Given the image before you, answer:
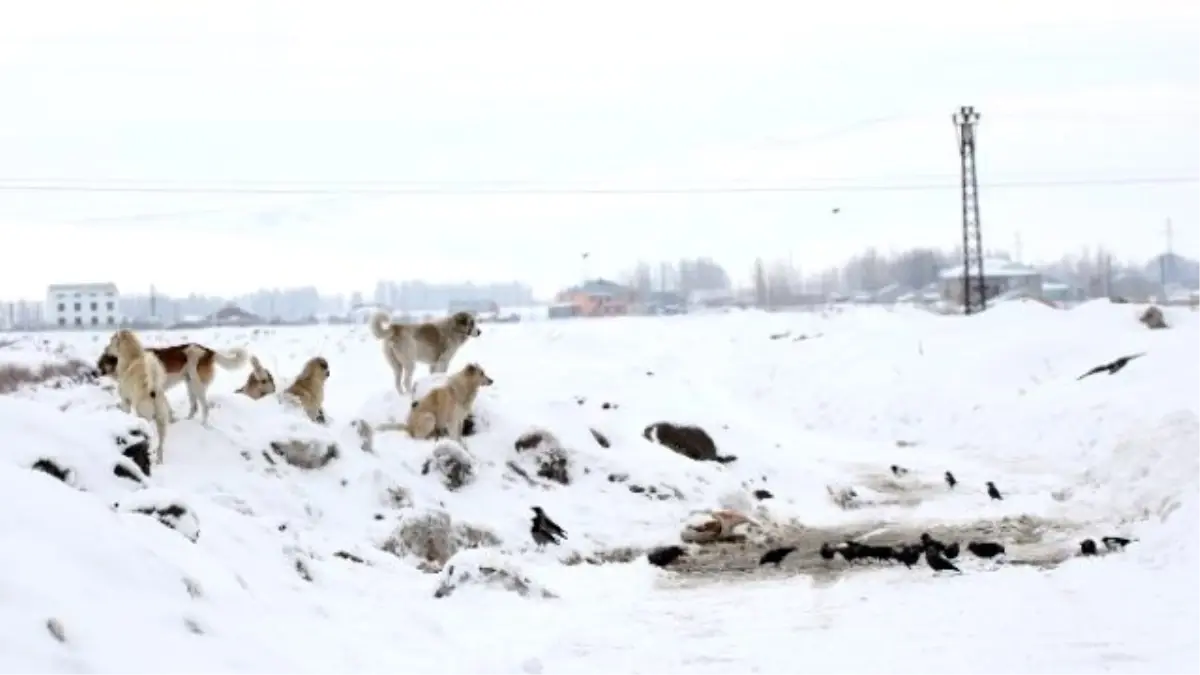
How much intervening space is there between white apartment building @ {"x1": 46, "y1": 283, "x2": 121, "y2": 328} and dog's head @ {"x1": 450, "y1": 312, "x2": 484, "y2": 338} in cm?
10378

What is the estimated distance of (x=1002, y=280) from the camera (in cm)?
10406

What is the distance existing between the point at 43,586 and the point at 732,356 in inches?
1684

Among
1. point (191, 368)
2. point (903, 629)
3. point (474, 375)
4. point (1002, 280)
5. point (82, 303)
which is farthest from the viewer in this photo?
point (82, 303)

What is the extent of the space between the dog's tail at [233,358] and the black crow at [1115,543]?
33.8 feet

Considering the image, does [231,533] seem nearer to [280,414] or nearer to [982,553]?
[280,414]

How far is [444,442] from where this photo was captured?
708 inches

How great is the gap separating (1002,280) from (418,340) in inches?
3478

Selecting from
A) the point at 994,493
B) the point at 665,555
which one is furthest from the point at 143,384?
the point at 994,493

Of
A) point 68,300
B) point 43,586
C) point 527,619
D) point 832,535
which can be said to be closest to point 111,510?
point 43,586

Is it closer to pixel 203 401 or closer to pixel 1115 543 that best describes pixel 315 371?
pixel 203 401

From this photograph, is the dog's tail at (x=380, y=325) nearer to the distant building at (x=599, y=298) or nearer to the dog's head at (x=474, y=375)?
the dog's head at (x=474, y=375)

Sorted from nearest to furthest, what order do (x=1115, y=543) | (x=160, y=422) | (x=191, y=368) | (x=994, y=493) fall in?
(x=1115, y=543), (x=160, y=422), (x=191, y=368), (x=994, y=493)

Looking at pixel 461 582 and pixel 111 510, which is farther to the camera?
pixel 461 582

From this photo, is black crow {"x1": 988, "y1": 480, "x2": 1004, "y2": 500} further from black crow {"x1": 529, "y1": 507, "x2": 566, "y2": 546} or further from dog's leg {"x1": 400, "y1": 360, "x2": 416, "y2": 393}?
dog's leg {"x1": 400, "y1": 360, "x2": 416, "y2": 393}
